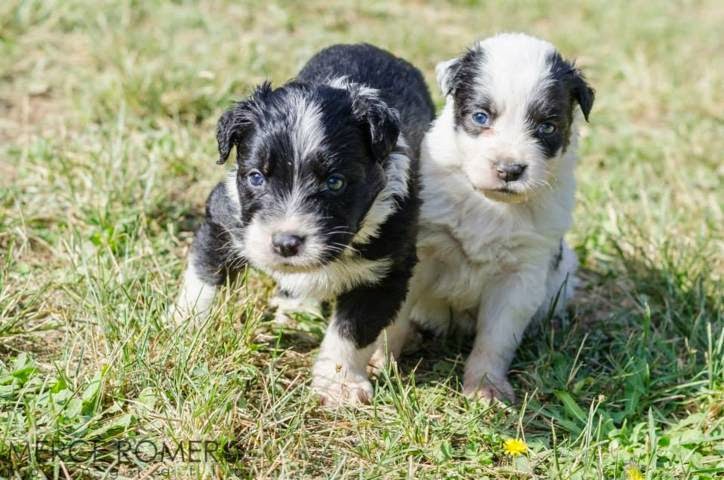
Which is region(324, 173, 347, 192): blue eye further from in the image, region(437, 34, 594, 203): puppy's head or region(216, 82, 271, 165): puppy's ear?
region(437, 34, 594, 203): puppy's head

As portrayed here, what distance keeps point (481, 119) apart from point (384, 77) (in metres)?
0.76

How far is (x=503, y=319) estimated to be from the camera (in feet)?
16.6

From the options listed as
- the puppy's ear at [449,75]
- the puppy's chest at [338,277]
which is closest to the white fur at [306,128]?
the puppy's chest at [338,277]

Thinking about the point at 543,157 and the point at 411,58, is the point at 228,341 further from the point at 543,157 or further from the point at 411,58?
the point at 411,58

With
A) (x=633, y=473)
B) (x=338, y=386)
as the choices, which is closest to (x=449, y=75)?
(x=338, y=386)

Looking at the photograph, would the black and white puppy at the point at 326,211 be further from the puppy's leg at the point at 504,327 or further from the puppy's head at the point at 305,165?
the puppy's leg at the point at 504,327

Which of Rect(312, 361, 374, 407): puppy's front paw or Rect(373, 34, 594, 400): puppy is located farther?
Rect(373, 34, 594, 400): puppy

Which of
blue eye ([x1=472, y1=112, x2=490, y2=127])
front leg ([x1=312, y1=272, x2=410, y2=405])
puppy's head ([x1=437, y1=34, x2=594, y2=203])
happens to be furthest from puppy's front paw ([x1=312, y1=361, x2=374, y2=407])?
blue eye ([x1=472, y1=112, x2=490, y2=127])

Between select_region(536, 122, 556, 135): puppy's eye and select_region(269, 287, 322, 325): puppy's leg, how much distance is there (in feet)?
5.25

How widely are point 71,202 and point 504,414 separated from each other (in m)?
3.02

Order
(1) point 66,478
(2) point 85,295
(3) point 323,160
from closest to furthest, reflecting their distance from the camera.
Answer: (1) point 66,478
(3) point 323,160
(2) point 85,295

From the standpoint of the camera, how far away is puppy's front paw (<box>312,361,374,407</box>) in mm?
4617

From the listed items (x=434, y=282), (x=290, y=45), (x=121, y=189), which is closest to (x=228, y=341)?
(x=434, y=282)

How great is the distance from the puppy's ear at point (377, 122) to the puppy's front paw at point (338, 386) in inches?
44.4
